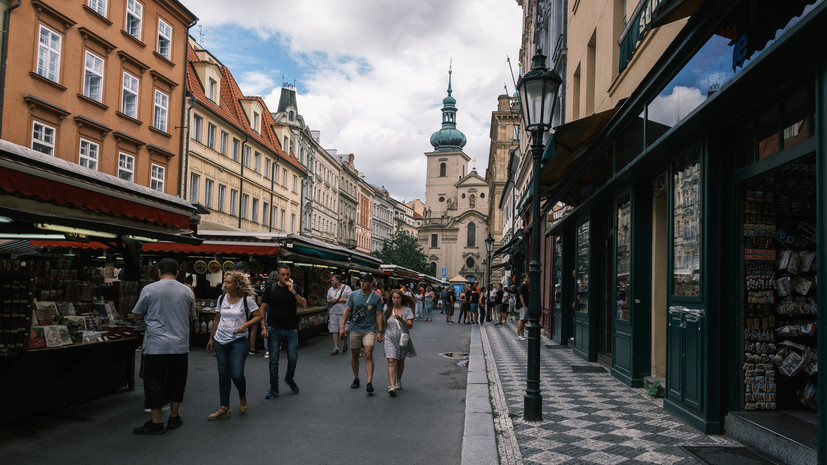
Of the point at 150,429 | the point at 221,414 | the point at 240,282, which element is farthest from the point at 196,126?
the point at 150,429

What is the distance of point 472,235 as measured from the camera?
10488cm

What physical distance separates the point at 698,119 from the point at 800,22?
217 cm

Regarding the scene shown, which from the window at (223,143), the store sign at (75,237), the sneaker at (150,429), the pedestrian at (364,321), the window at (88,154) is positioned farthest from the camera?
the window at (223,143)

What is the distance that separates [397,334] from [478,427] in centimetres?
320

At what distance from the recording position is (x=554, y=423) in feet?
23.0

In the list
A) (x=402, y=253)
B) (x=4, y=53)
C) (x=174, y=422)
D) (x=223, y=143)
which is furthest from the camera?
(x=402, y=253)

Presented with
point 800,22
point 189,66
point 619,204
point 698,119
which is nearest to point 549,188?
point 619,204

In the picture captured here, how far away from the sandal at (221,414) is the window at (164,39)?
22.7 meters

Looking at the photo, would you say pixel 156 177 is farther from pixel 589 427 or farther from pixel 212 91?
pixel 589 427

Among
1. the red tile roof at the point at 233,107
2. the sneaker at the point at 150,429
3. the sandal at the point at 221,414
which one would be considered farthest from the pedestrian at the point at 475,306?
the sneaker at the point at 150,429

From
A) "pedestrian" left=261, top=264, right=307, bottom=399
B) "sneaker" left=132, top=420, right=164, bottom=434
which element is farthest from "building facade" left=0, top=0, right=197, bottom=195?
"sneaker" left=132, top=420, right=164, bottom=434

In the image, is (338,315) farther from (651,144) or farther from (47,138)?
(47,138)

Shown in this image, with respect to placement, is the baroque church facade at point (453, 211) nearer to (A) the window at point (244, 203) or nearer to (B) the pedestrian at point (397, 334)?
(A) the window at point (244, 203)

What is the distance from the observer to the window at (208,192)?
33.9 m
